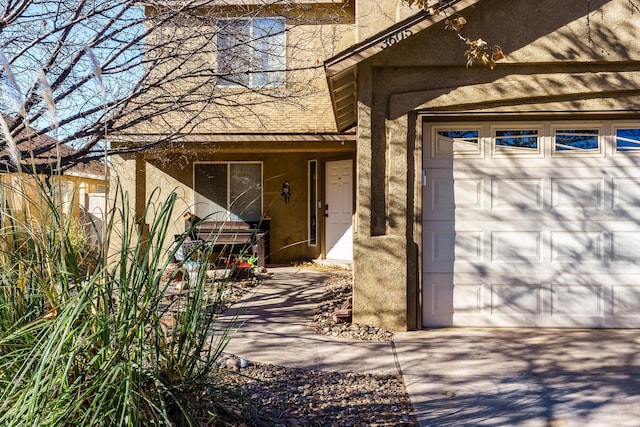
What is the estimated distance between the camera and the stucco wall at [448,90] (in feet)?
21.2

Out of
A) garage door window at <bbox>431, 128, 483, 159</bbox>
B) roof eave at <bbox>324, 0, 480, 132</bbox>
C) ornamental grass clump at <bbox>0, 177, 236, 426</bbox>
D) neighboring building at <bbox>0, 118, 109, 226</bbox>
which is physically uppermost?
roof eave at <bbox>324, 0, 480, 132</bbox>

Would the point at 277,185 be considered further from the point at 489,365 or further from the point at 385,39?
the point at 489,365

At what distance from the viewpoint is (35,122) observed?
6305mm

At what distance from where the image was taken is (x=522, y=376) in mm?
4957

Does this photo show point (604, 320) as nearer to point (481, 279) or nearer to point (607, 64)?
point (481, 279)

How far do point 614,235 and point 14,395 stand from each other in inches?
253

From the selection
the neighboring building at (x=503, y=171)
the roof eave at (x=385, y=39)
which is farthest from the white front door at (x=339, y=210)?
the roof eave at (x=385, y=39)

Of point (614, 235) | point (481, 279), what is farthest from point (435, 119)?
point (614, 235)

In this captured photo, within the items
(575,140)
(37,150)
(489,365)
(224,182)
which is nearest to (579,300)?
(575,140)

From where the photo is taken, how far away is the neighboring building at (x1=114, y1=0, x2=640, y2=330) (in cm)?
646

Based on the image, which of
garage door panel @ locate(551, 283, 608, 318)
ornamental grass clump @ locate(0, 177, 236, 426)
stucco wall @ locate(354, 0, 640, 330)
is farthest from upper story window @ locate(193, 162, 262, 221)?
ornamental grass clump @ locate(0, 177, 236, 426)

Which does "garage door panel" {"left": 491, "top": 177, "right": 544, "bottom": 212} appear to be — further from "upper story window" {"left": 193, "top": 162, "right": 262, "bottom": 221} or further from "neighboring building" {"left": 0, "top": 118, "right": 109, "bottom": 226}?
"upper story window" {"left": 193, "top": 162, "right": 262, "bottom": 221}

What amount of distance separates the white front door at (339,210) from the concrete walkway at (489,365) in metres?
5.06

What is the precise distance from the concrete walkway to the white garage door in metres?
0.34
